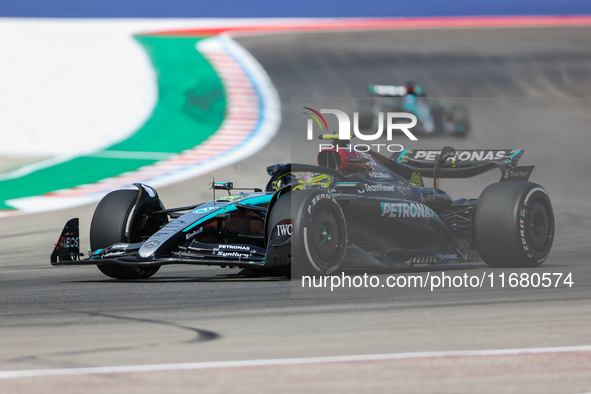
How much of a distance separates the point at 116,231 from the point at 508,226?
12.4ft

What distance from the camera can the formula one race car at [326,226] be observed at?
7637 mm

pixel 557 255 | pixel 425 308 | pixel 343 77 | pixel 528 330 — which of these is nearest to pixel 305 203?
pixel 425 308

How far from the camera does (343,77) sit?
3212 cm

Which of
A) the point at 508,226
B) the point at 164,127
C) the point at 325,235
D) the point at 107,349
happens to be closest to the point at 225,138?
the point at 164,127

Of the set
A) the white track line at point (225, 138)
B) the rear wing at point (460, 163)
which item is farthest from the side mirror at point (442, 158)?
the white track line at point (225, 138)

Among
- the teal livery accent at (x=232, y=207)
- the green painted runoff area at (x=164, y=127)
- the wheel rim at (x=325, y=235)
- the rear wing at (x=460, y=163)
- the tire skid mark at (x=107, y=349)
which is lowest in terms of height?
the tire skid mark at (x=107, y=349)

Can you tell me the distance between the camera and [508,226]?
335 inches

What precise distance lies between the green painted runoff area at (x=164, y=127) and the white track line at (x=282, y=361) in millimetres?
10991

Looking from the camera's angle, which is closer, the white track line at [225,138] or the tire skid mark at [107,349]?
the tire skid mark at [107,349]

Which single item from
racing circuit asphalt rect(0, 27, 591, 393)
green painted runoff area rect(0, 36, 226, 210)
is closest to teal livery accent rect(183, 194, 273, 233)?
racing circuit asphalt rect(0, 27, 591, 393)

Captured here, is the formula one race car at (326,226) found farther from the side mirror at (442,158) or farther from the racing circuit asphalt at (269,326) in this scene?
the side mirror at (442,158)

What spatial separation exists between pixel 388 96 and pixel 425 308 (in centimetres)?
1735

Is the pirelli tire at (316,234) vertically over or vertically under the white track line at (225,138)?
under

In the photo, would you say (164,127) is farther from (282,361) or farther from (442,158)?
(282,361)
